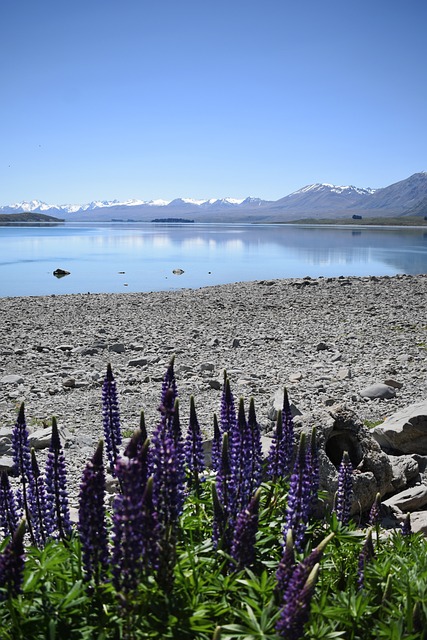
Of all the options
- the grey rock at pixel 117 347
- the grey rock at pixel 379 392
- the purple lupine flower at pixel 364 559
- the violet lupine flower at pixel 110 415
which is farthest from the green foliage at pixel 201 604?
the grey rock at pixel 117 347

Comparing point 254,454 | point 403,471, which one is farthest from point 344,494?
point 403,471

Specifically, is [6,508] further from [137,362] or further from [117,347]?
[117,347]

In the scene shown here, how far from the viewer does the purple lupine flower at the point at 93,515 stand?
338 centimetres

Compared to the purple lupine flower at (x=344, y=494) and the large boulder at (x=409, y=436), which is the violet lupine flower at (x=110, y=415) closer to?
the purple lupine flower at (x=344, y=494)

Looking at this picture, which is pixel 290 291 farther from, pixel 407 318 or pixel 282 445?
pixel 282 445

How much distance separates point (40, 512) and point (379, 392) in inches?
381

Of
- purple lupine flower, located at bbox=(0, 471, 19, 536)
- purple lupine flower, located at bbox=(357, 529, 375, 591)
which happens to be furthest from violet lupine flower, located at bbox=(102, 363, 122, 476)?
purple lupine flower, located at bbox=(357, 529, 375, 591)

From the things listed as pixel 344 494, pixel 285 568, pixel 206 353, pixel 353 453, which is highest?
pixel 285 568

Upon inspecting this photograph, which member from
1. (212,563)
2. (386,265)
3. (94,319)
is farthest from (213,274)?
(212,563)

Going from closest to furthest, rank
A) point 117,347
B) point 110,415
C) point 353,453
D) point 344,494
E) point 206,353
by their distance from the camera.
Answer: point 344,494, point 110,415, point 353,453, point 206,353, point 117,347

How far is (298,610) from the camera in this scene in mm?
2951

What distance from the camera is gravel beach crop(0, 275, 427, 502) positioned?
12.7m

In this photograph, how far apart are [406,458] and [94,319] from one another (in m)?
17.4

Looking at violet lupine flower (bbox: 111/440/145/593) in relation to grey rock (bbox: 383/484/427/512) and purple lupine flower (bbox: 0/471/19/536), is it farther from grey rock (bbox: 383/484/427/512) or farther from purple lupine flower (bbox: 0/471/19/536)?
grey rock (bbox: 383/484/427/512)
